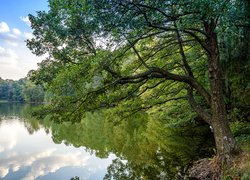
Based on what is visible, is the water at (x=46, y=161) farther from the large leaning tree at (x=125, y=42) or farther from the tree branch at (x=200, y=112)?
the tree branch at (x=200, y=112)

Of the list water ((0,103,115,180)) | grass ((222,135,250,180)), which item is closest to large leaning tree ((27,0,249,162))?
grass ((222,135,250,180))

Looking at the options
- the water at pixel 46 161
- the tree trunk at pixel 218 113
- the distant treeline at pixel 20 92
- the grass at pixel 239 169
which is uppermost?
the distant treeline at pixel 20 92

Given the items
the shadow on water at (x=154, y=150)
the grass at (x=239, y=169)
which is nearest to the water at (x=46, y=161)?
the shadow on water at (x=154, y=150)

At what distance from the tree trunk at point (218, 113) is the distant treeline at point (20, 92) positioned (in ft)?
352

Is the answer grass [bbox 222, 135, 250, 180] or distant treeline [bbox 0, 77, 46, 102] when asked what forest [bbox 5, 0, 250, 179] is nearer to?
grass [bbox 222, 135, 250, 180]

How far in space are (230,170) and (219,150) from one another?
96cm

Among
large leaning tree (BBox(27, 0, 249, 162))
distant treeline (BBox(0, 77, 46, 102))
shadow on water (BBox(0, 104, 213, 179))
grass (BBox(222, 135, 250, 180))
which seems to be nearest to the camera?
large leaning tree (BBox(27, 0, 249, 162))

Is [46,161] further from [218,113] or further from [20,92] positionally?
[20,92]

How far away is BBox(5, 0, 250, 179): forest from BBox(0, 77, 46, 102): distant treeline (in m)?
103

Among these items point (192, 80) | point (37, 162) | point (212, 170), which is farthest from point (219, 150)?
point (37, 162)

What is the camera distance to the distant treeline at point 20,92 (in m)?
114

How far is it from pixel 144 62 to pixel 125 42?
3.60ft

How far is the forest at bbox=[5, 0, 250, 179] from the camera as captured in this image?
282 inches

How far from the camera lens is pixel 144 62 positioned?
913cm
